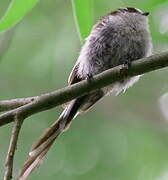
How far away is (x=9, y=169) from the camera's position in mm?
2205

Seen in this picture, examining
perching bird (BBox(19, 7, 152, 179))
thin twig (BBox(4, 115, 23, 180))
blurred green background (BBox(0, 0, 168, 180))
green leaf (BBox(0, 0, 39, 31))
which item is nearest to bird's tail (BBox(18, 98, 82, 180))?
perching bird (BBox(19, 7, 152, 179))

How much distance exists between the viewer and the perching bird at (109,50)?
122 inches

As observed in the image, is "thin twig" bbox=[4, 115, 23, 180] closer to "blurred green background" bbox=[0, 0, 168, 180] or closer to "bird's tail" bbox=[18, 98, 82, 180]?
"bird's tail" bbox=[18, 98, 82, 180]

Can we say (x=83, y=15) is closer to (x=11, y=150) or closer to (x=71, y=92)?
(x=71, y=92)

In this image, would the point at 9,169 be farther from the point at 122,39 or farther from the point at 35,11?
the point at 35,11

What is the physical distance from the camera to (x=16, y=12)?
2547mm

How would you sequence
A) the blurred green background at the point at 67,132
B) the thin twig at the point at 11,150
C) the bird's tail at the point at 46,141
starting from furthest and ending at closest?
the blurred green background at the point at 67,132, the bird's tail at the point at 46,141, the thin twig at the point at 11,150

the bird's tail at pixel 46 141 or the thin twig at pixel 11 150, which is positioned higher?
the thin twig at pixel 11 150

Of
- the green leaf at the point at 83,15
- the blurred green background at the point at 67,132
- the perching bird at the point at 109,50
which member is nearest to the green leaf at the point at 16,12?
the green leaf at the point at 83,15

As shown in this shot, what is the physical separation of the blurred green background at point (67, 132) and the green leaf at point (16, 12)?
2097 millimetres

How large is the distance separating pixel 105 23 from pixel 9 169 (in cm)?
145

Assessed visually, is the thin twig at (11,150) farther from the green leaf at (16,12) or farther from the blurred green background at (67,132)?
the blurred green background at (67,132)

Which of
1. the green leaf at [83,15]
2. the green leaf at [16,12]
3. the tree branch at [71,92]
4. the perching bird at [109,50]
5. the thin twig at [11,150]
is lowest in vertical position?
the perching bird at [109,50]

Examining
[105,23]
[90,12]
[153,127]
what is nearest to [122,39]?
[105,23]
